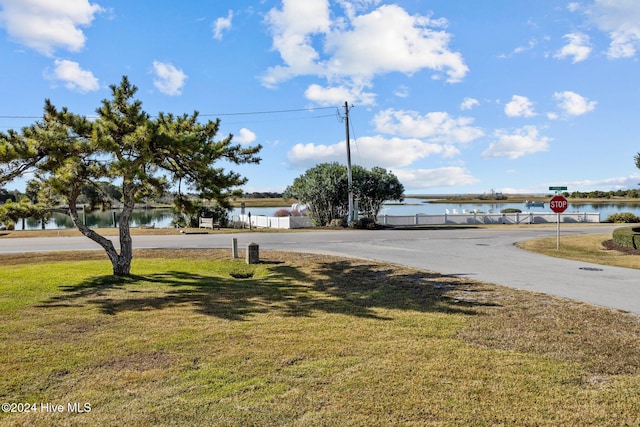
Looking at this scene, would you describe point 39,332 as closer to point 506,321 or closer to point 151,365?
point 151,365

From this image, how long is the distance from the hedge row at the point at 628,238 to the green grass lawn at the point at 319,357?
1158cm

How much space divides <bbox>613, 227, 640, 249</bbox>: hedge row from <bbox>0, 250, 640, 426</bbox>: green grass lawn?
38.0 ft

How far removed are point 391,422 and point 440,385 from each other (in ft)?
2.93

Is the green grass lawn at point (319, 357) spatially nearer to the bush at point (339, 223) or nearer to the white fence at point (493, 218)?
the bush at point (339, 223)

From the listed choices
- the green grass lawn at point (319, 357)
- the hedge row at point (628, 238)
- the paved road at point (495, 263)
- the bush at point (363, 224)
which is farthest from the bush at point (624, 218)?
the green grass lawn at point (319, 357)

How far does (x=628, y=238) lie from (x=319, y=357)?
1735 cm

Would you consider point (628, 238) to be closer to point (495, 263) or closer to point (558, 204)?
point (558, 204)

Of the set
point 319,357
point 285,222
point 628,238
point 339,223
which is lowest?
point 319,357

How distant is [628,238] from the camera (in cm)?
1680

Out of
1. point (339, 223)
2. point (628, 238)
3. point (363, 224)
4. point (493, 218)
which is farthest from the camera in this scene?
point (493, 218)

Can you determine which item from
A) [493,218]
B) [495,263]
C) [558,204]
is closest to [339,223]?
[558,204]

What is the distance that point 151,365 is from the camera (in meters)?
4.70

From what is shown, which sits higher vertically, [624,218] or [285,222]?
[285,222]

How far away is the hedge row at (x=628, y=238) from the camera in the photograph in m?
16.4
